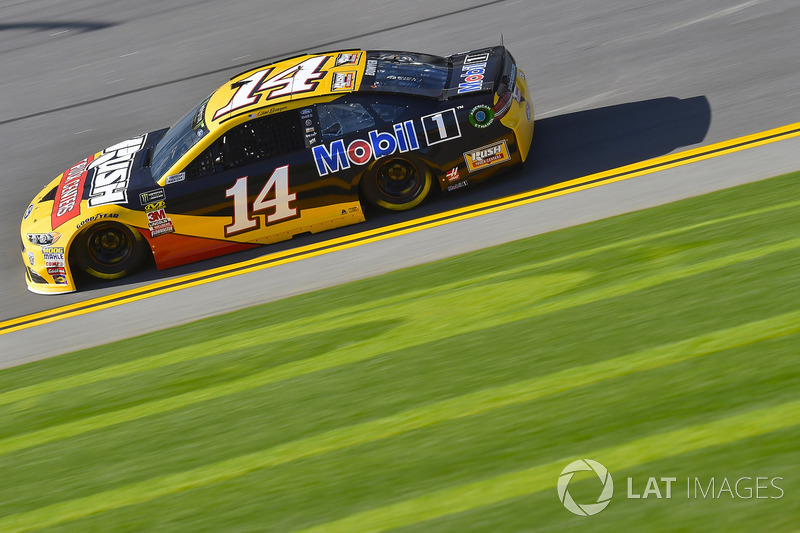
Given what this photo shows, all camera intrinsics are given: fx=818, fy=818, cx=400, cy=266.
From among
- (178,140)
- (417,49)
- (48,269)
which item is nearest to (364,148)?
(178,140)

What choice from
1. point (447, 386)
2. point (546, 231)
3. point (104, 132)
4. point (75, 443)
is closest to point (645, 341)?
point (447, 386)

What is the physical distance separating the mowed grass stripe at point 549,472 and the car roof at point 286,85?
4.52 meters

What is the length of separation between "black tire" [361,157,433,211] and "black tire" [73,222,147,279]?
224cm

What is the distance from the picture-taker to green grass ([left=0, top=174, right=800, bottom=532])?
154 inches

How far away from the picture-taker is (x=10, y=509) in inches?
183

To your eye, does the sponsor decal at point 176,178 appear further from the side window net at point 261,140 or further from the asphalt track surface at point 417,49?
the asphalt track surface at point 417,49

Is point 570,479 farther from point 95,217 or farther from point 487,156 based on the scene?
point 95,217

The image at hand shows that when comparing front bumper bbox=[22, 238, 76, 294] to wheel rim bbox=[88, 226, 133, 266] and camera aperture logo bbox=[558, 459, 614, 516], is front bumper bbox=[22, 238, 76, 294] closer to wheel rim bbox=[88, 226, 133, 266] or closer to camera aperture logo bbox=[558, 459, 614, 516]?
wheel rim bbox=[88, 226, 133, 266]

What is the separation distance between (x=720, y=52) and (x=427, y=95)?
415 cm

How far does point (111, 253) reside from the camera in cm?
786

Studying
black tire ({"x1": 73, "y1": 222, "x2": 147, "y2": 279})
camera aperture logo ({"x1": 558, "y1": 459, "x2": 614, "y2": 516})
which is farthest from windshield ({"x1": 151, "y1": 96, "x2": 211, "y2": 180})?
camera aperture logo ({"x1": 558, "y1": 459, "x2": 614, "y2": 516})

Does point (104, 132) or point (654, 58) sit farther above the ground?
point (104, 132)

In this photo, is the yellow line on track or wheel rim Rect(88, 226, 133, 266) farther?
wheel rim Rect(88, 226, 133, 266)

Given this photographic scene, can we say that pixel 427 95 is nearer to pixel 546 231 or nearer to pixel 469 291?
pixel 546 231
